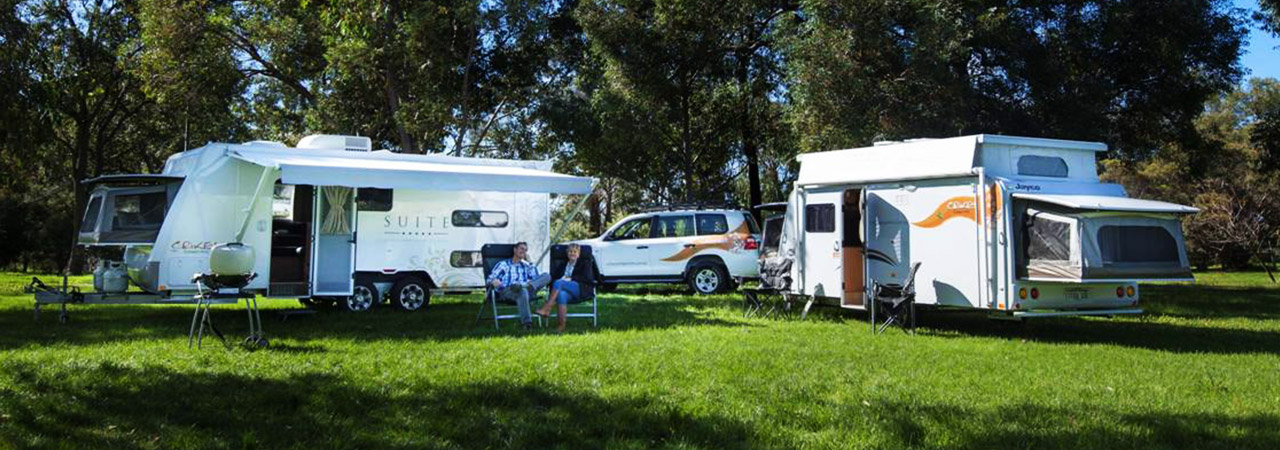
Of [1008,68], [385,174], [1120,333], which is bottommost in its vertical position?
[1120,333]

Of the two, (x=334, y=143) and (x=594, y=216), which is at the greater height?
(x=594, y=216)

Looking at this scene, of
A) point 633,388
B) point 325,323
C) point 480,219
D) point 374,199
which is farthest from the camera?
point 480,219

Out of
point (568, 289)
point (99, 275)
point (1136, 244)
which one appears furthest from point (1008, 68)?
point (99, 275)

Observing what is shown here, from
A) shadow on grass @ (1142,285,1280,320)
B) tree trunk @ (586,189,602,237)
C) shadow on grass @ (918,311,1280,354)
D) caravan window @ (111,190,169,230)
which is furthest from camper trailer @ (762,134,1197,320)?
tree trunk @ (586,189,602,237)

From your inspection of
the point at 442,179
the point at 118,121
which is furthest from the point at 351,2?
the point at 118,121

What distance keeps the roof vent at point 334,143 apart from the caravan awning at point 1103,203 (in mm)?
8700

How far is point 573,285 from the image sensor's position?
30.9ft

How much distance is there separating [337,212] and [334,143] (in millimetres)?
1180

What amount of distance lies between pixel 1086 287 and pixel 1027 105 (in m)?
6.92

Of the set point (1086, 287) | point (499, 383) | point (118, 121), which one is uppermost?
point (118, 121)

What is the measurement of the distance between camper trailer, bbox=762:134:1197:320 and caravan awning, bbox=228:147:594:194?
334 cm

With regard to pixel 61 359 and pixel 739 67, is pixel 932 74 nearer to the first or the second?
pixel 739 67

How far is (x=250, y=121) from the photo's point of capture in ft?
71.7

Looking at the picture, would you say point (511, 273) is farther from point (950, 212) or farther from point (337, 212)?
point (950, 212)
